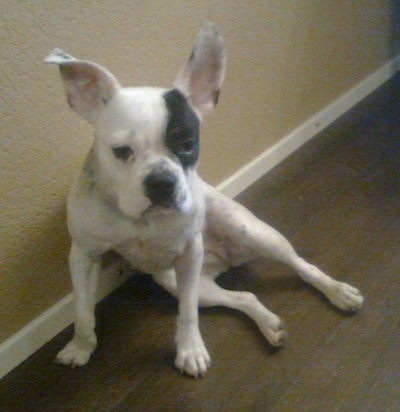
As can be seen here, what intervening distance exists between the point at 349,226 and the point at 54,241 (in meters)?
1.14

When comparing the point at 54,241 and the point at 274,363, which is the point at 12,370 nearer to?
the point at 54,241

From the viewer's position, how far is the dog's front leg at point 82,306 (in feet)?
4.04

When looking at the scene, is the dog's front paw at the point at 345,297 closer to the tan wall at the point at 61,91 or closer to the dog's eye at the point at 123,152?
the tan wall at the point at 61,91

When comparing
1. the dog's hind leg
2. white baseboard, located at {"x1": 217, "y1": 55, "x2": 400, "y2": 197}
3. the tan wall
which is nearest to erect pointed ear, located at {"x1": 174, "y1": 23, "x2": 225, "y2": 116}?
the tan wall

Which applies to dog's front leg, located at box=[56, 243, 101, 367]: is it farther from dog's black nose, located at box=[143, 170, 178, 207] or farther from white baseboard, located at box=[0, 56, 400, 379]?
dog's black nose, located at box=[143, 170, 178, 207]

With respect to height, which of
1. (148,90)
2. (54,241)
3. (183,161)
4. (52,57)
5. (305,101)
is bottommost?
(305,101)

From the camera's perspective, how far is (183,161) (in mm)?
1025

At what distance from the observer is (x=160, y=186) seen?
0.95 meters

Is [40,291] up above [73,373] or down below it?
above

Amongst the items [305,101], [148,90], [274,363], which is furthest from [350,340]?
[305,101]

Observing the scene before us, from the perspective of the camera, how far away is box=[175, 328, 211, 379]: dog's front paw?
Result: 129cm

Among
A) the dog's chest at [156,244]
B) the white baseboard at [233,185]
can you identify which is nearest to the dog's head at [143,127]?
the dog's chest at [156,244]

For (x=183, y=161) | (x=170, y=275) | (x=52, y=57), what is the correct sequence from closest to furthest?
(x=52, y=57) < (x=183, y=161) < (x=170, y=275)

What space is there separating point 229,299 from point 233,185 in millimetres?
703
